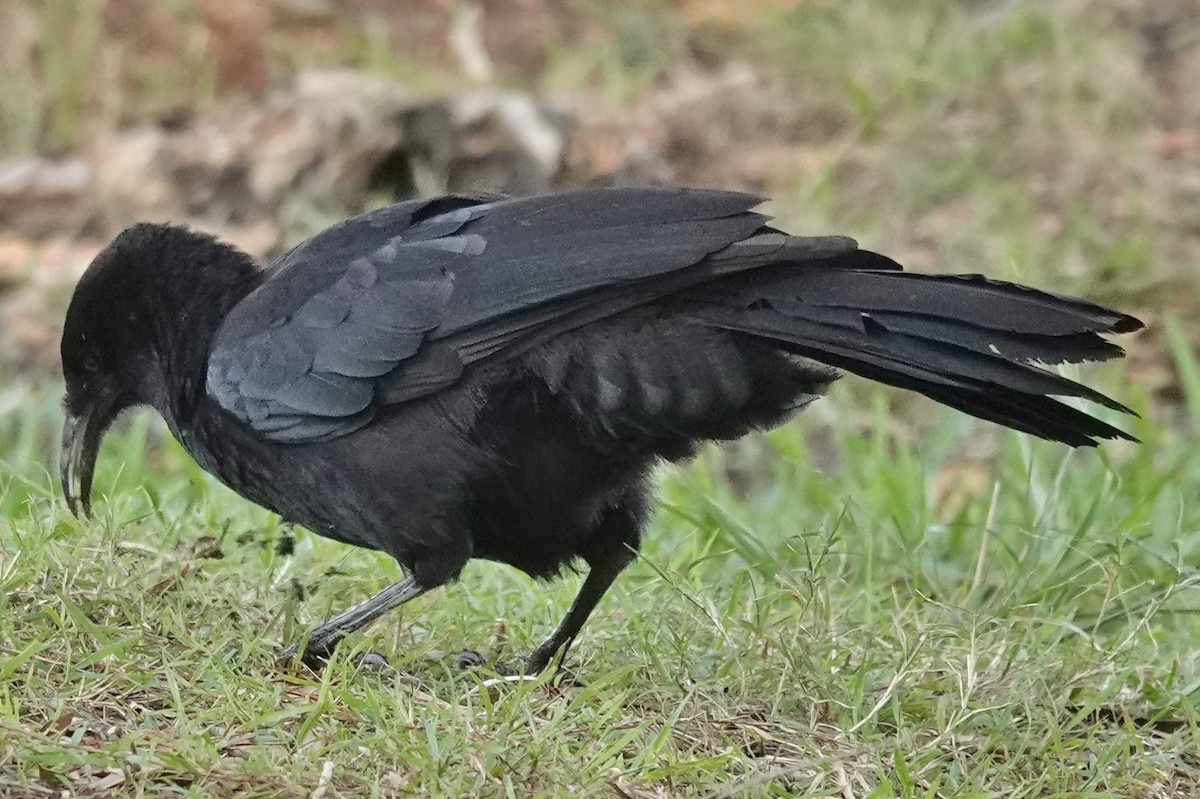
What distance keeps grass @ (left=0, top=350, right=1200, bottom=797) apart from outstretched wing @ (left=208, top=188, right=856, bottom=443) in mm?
507

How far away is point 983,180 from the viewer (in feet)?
27.4

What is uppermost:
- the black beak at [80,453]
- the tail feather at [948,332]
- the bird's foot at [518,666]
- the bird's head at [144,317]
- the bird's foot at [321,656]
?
the tail feather at [948,332]

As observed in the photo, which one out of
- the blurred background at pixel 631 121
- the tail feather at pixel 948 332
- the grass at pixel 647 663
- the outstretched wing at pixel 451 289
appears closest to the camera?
the grass at pixel 647 663

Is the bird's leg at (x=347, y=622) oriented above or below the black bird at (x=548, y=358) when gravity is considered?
below

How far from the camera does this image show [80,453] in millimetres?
4035

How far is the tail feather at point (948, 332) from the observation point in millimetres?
3219

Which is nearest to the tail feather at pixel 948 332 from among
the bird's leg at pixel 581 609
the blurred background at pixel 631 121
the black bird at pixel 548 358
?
the black bird at pixel 548 358

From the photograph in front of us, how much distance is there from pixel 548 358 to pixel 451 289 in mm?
259

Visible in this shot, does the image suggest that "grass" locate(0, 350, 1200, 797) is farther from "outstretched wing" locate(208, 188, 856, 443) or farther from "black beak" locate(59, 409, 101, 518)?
"outstretched wing" locate(208, 188, 856, 443)

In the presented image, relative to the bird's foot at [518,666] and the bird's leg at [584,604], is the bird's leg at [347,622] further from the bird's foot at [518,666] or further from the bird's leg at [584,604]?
the bird's leg at [584,604]

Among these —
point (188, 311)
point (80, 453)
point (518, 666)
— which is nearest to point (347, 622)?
point (518, 666)

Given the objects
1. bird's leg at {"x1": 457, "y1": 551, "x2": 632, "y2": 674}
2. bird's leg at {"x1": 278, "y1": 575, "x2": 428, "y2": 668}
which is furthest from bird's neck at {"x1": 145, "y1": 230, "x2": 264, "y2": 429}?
bird's leg at {"x1": 457, "y1": 551, "x2": 632, "y2": 674}

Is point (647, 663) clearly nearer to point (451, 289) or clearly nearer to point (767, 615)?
point (767, 615)

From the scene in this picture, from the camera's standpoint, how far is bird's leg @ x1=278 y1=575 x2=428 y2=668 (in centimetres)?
349
